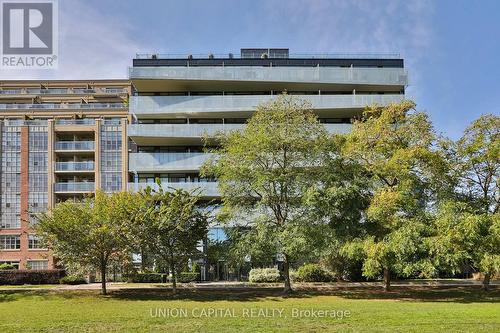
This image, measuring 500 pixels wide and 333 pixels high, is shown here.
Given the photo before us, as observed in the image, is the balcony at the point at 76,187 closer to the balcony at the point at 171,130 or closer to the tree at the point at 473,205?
the balcony at the point at 171,130

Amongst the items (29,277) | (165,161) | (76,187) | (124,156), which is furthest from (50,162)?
(29,277)

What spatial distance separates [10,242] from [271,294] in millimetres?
38828

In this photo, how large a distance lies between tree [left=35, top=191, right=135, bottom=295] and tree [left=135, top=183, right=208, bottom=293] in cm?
128

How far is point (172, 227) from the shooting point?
107 ft

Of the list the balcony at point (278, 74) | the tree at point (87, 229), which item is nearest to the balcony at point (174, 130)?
the balcony at point (278, 74)

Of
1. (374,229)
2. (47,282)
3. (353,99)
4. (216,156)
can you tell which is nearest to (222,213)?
(216,156)

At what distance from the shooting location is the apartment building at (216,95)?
169 feet

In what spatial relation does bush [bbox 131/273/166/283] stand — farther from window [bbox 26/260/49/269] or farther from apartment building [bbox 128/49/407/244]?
window [bbox 26/260/49/269]

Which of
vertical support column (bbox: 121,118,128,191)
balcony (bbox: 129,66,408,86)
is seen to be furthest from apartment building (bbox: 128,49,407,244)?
vertical support column (bbox: 121,118,128,191)

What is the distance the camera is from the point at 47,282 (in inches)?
1682

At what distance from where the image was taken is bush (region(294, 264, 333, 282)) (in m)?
39.0

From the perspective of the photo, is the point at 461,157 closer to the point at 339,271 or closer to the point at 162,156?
the point at 339,271

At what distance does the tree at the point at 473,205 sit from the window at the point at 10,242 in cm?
4765

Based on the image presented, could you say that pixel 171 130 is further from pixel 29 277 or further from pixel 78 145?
pixel 29 277
